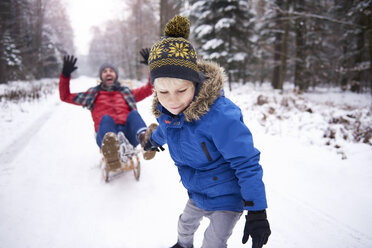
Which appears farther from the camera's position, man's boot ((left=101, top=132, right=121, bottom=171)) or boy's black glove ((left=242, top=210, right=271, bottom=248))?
man's boot ((left=101, top=132, right=121, bottom=171))

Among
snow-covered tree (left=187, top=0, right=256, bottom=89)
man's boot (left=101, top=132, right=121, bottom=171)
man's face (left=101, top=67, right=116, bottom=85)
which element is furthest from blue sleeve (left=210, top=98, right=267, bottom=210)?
snow-covered tree (left=187, top=0, right=256, bottom=89)

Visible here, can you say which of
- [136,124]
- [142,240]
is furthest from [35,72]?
[142,240]

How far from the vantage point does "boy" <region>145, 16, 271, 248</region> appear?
40.0 inches

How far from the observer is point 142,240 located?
177cm

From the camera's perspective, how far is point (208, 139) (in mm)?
1146

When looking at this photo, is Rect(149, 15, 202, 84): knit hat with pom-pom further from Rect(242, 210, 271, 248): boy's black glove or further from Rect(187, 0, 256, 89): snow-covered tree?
Rect(187, 0, 256, 89): snow-covered tree

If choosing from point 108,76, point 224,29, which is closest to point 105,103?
point 108,76

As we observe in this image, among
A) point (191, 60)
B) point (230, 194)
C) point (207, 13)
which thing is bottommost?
point (230, 194)

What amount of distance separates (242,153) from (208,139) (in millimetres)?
236

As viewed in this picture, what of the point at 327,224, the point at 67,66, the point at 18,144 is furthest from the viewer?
the point at 18,144

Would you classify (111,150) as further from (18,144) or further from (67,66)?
(18,144)

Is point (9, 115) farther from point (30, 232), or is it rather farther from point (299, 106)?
point (299, 106)

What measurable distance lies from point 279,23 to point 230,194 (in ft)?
47.1

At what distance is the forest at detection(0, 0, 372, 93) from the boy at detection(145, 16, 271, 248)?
4.94m
